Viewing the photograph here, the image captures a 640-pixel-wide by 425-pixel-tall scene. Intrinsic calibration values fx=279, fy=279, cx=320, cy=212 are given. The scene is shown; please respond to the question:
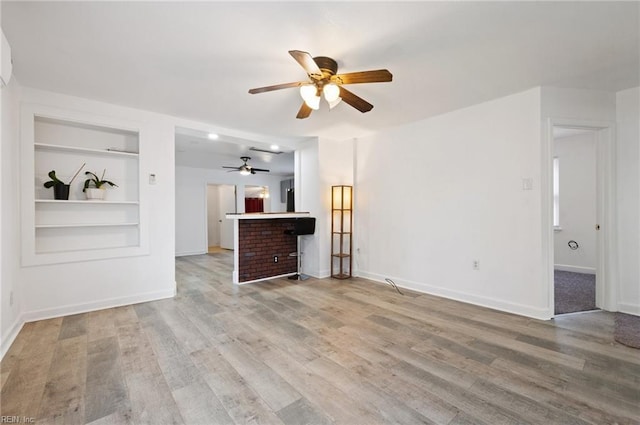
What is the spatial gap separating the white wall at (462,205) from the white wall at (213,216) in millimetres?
6463

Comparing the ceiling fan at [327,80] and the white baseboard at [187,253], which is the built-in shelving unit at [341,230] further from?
the white baseboard at [187,253]

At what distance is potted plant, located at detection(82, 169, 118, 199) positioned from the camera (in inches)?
132

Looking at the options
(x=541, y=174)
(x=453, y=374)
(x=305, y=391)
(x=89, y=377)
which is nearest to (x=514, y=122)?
(x=541, y=174)

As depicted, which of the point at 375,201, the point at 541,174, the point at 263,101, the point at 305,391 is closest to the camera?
the point at 305,391

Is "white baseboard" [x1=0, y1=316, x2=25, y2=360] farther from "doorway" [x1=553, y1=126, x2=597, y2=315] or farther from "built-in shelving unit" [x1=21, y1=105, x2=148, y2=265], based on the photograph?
"doorway" [x1=553, y1=126, x2=597, y2=315]

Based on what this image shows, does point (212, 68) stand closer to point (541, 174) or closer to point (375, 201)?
point (375, 201)

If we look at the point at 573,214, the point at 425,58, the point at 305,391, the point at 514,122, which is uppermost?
the point at 425,58

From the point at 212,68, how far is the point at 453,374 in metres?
3.22

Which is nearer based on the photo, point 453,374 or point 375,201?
point 453,374

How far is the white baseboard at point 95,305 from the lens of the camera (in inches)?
119

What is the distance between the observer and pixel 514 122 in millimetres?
3205

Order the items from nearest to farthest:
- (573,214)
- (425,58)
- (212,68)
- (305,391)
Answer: (305,391), (425,58), (212,68), (573,214)

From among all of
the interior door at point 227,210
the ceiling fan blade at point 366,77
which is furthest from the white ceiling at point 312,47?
the interior door at point 227,210

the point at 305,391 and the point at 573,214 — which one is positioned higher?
the point at 573,214
